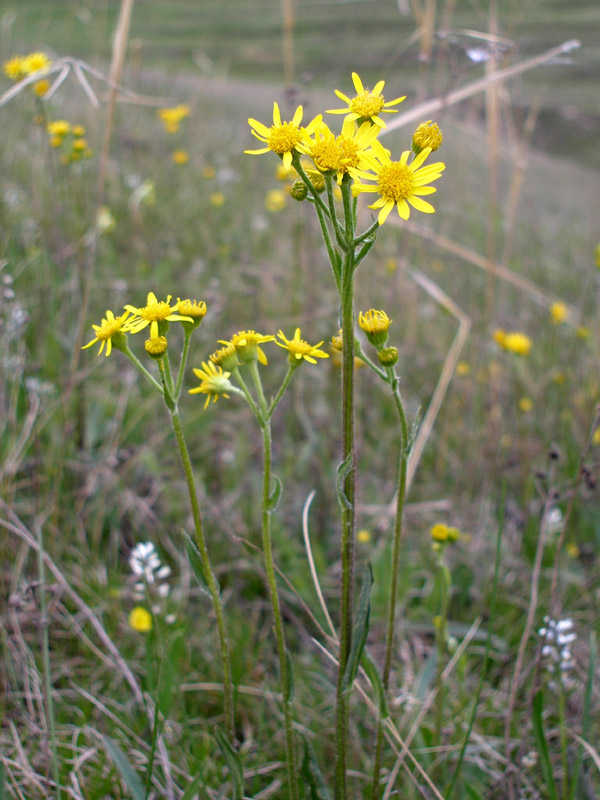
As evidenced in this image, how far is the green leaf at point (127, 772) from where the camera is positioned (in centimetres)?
105

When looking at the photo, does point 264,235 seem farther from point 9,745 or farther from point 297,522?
point 9,745

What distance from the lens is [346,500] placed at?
0.89m

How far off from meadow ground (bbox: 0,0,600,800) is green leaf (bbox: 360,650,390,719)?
109 millimetres

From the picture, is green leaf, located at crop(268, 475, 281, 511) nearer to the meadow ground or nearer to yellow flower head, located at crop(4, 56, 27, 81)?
the meadow ground

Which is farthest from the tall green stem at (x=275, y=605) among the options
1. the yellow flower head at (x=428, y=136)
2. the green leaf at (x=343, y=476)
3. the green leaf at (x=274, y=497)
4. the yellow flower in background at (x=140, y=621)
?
the yellow flower in background at (x=140, y=621)

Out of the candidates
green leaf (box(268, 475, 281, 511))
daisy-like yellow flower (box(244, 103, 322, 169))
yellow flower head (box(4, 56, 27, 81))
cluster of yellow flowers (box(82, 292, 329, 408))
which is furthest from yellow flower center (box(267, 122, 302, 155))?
yellow flower head (box(4, 56, 27, 81))

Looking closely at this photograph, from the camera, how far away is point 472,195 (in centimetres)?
589

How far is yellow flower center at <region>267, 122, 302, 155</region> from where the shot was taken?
0.90m

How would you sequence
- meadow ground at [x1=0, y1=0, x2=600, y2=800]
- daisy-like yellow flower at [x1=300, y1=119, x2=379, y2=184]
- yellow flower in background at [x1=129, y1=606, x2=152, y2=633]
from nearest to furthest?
daisy-like yellow flower at [x1=300, y1=119, x2=379, y2=184] → meadow ground at [x1=0, y1=0, x2=600, y2=800] → yellow flower in background at [x1=129, y1=606, x2=152, y2=633]

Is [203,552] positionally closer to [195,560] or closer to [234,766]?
[195,560]

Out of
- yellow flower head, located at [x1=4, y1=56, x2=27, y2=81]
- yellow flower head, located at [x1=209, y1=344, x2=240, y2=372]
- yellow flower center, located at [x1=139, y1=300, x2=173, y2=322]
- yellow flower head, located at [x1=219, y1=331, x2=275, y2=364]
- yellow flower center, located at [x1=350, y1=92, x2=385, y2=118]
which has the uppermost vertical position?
yellow flower head, located at [x1=4, y1=56, x2=27, y2=81]

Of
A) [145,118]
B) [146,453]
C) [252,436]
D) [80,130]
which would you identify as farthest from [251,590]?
[145,118]

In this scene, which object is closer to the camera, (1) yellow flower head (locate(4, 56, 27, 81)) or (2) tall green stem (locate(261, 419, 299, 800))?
(2) tall green stem (locate(261, 419, 299, 800))

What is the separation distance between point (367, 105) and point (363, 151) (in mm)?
103
